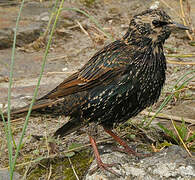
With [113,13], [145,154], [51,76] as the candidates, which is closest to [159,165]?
[145,154]

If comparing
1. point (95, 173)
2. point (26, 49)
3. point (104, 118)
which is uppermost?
point (104, 118)

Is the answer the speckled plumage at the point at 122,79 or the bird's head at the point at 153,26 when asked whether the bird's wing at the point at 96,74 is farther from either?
the bird's head at the point at 153,26

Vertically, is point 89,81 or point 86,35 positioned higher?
point 89,81

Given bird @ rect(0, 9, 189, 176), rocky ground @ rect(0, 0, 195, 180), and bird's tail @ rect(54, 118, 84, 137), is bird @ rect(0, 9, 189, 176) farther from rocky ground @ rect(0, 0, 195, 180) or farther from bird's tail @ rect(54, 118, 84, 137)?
rocky ground @ rect(0, 0, 195, 180)

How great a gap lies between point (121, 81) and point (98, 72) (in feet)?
0.81

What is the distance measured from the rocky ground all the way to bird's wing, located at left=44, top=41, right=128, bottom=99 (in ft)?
1.62

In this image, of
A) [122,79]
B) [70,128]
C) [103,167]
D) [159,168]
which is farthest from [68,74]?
[159,168]

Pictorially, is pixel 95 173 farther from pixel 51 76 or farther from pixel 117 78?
pixel 51 76

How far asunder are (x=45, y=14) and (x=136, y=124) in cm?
369

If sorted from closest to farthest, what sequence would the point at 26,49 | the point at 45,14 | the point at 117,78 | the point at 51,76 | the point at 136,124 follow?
the point at 117,78 → the point at 136,124 → the point at 51,76 → the point at 26,49 → the point at 45,14

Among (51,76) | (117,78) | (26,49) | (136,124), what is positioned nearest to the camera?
(117,78)

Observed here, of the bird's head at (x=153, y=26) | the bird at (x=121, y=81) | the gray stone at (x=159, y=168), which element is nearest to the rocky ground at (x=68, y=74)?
Answer: the gray stone at (x=159, y=168)

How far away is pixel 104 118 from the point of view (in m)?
3.70

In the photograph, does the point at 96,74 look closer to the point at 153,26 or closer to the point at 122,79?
the point at 122,79
